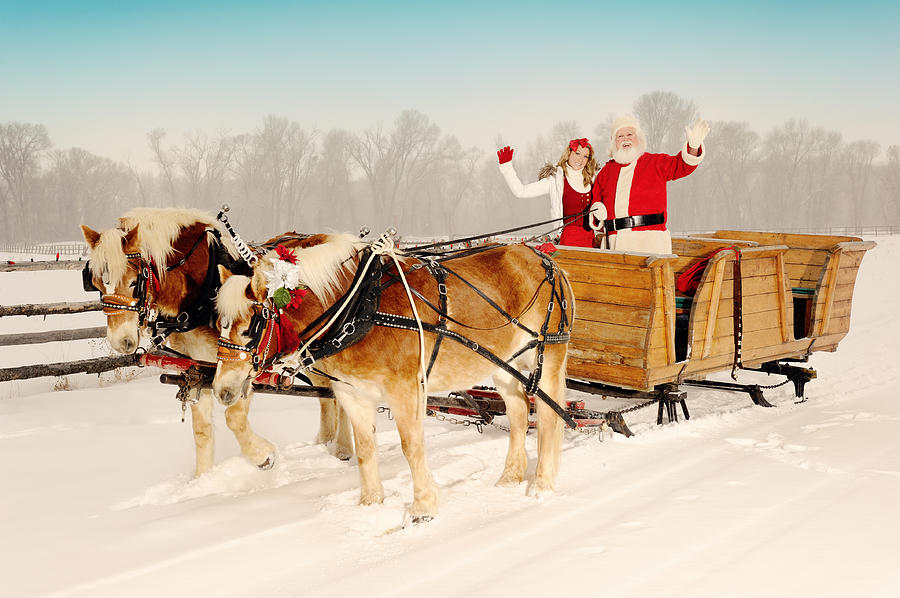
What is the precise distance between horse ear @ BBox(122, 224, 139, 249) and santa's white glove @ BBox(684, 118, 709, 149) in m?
4.37

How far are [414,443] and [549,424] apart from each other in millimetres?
1178

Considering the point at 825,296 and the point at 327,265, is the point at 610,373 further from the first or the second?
the point at 825,296

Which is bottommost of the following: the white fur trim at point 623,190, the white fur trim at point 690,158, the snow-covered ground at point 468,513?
the snow-covered ground at point 468,513

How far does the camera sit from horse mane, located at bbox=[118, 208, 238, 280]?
4.99 m

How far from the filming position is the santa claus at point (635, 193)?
21.0 feet

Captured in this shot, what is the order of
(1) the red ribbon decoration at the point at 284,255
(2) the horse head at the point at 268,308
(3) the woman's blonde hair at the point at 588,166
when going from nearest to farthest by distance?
(2) the horse head at the point at 268,308 < (1) the red ribbon decoration at the point at 284,255 < (3) the woman's blonde hair at the point at 588,166

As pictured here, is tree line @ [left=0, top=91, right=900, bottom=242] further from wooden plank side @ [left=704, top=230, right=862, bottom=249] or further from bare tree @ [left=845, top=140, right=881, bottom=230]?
wooden plank side @ [left=704, top=230, right=862, bottom=249]

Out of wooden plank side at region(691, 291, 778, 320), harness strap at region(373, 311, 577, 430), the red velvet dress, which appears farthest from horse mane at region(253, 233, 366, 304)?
wooden plank side at region(691, 291, 778, 320)

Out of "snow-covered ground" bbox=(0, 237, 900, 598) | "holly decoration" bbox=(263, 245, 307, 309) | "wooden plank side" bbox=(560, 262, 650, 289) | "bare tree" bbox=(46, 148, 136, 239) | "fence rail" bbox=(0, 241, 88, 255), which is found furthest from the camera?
"bare tree" bbox=(46, 148, 136, 239)

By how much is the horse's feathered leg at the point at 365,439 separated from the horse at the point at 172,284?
0.65 m

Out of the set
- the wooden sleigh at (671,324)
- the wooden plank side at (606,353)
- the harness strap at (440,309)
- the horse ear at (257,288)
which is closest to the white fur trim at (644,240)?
the wooden sleigh at (671,324)

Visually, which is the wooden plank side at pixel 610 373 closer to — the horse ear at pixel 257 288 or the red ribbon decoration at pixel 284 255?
the red ribbon decoration at pixel 284 255

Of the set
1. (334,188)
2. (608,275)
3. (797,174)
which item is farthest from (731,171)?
(608,275)

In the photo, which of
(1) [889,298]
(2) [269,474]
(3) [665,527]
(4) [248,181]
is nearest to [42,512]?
(2) [269,474]
